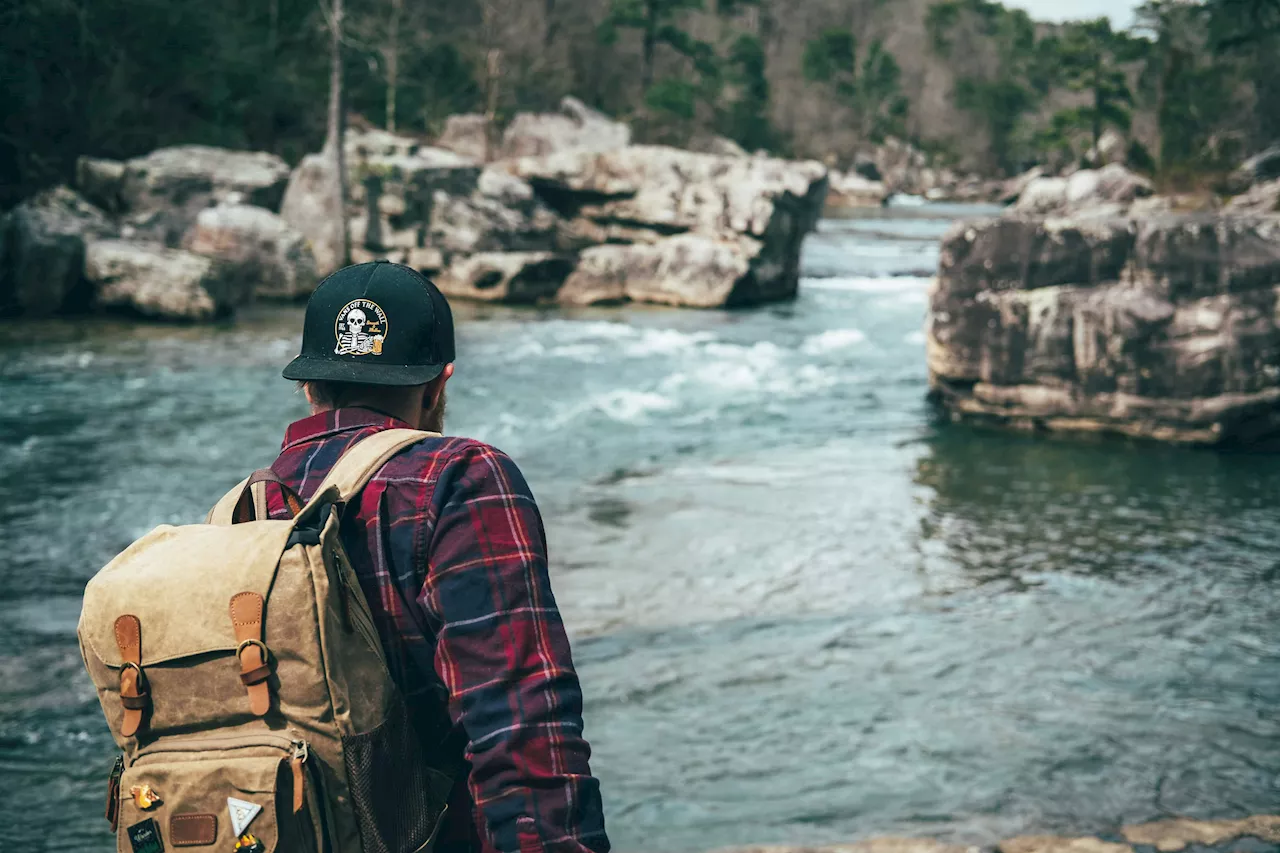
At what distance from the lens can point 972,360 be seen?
1069cm

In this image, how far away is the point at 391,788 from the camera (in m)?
1.69

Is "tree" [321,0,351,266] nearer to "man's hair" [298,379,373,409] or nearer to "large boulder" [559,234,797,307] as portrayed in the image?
"large boulder" [559,234,797,307]

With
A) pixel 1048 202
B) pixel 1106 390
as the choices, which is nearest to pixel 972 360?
pixel 1106 390

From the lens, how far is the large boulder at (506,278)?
19.7m

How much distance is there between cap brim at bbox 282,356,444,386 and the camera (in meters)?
1.79

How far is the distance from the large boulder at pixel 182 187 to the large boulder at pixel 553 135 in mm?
9652

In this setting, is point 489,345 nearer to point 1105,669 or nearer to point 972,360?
point 972,360

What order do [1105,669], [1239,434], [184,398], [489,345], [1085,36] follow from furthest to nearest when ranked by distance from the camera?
1. [1085,36]
2. [489,345]
3. [184,398]
4. [1239,434]
5. [1105,669]

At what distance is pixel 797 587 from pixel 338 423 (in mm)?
5254

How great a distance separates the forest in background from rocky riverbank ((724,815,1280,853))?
934 cm

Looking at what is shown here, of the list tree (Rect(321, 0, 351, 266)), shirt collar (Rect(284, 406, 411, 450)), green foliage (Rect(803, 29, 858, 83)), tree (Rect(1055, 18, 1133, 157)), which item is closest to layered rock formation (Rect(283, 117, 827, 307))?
tree (Rect(321, 0, 351, 266))

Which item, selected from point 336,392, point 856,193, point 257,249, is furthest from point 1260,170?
point 856,193

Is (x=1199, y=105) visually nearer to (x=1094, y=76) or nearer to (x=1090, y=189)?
(x=1090, y=189)

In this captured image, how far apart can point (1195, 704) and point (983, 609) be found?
1364 mm
